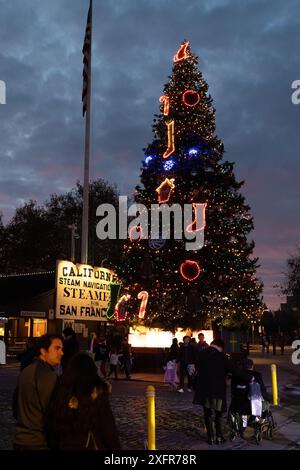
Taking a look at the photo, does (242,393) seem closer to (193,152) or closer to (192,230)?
(192,230)

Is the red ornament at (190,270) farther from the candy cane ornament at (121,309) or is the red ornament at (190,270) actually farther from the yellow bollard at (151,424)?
the yellow bollard at (151,424)

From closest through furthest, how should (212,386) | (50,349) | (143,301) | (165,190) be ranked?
(50,349) → (212,386) → (143,301) → (165,190)

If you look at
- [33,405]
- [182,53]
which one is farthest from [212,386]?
[182,53]

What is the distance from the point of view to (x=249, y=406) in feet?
34.6

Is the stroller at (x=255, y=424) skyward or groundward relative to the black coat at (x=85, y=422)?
groundward

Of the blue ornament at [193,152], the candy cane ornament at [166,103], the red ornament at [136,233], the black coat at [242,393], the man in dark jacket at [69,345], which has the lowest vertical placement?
the black coat at [242,393]

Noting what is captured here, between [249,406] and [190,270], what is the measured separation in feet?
65.1

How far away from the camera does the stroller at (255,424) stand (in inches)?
412

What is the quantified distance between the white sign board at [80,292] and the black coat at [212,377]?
5642 millimetres

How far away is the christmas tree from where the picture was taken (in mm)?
30406

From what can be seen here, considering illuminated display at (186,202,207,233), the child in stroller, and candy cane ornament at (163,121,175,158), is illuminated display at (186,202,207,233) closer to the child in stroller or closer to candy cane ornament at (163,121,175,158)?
candy cane ornament at (163,121,175,158)

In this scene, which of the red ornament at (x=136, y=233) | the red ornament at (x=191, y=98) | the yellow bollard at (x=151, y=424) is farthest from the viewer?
the red ornament at (x=191, y=98)

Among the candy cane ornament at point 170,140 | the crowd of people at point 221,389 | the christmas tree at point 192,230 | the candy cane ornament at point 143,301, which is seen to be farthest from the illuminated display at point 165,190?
the crowd of people at point 221,389

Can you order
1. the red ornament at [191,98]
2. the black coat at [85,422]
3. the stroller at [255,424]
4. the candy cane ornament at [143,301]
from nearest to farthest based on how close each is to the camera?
the black coat at [85,422], the stroller at [255,424], the candy cane ornament at [143,301], the red ornament at [191,98]
